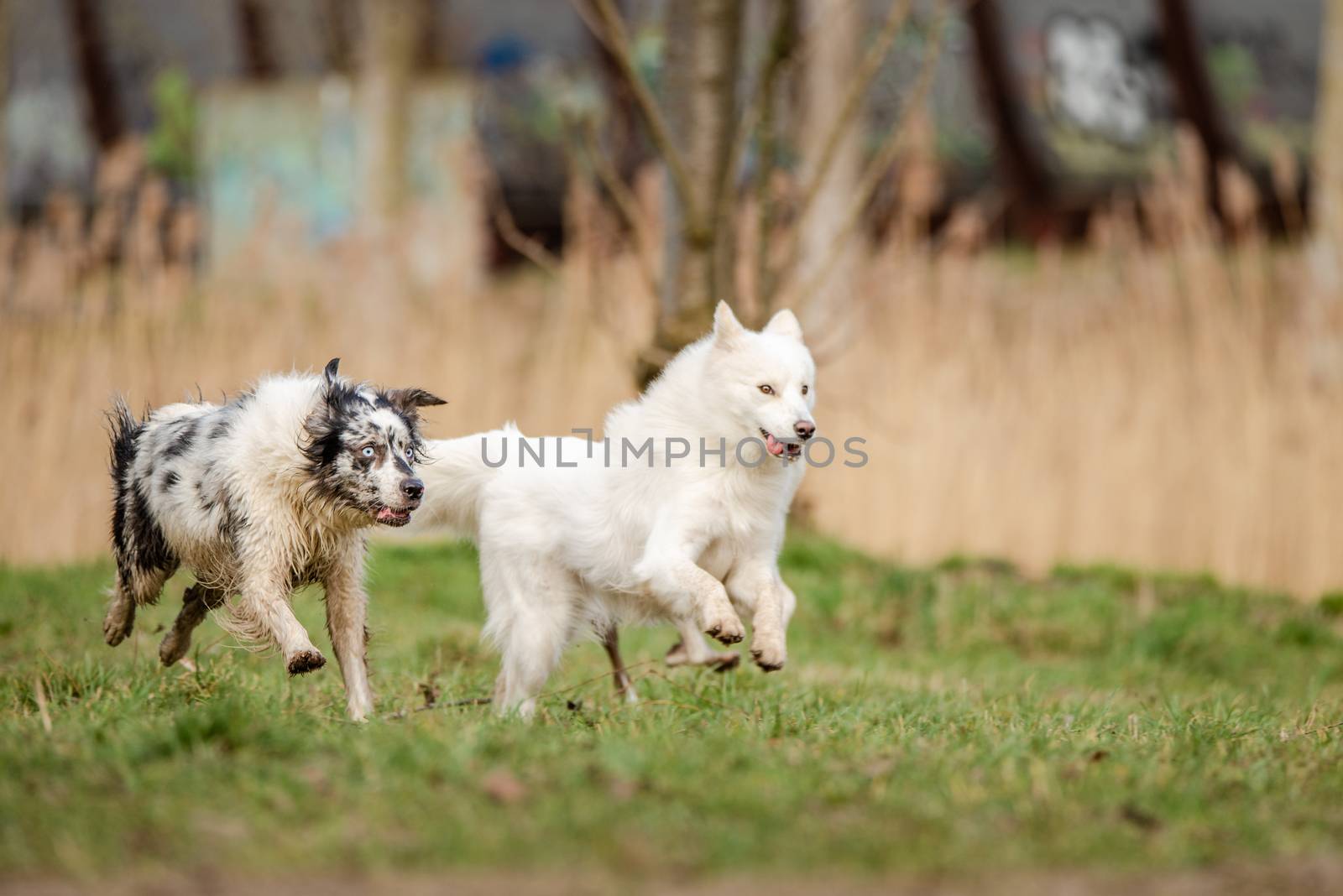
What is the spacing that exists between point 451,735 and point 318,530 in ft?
3.77

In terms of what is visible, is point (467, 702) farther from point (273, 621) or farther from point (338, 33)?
point (338, 33)

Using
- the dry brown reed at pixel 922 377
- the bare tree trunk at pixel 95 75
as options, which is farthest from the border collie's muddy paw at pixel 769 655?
the bare tree trunk at pixel 95 75

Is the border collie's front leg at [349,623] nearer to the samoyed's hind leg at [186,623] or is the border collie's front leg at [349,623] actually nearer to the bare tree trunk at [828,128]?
the samoyed's hind leg at [186,623]

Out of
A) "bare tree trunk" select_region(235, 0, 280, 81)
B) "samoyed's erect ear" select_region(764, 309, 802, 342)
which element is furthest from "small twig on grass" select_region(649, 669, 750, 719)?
"bare tree trunk" select_region(235, 0, 280, 81)

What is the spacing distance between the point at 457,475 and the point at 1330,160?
8162 millimetres

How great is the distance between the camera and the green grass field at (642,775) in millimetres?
3229

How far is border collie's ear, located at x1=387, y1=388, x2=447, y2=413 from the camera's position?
193 inches

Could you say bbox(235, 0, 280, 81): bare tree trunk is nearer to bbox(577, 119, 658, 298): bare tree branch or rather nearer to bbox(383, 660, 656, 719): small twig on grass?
bbox(577, 119, 658, 298): bare tree branch

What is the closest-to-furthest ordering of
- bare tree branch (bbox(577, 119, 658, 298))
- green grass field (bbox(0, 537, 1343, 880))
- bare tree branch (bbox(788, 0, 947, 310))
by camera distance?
green grass field (bbox(0, 537, 1343, 880)) → bare tree branch (bbox(577, 119, 658, 298)) → bare tree branch (bbox(788, 0, 947, 310))

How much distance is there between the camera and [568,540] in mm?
5031

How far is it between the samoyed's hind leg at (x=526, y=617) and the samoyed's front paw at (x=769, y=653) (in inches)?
32.5

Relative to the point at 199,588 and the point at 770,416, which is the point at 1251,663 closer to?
the point at 770,416

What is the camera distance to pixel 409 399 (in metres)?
4.94

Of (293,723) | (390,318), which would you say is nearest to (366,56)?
(390,318)
